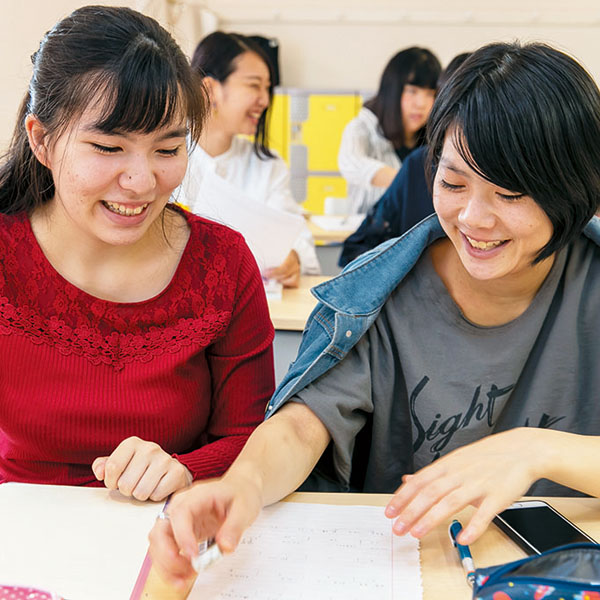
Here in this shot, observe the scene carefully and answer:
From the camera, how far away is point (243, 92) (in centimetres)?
272

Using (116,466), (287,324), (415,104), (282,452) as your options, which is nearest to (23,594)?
(116,466)

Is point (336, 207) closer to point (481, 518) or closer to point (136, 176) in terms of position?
point (136, 176)

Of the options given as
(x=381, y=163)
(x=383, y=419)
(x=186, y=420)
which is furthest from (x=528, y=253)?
(x=381, y=163)

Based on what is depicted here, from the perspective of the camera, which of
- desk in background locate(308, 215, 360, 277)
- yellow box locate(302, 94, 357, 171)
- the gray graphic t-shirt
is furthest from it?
yellow box locate(302, 94, 357, 171)

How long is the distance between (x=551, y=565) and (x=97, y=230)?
0.77 meters

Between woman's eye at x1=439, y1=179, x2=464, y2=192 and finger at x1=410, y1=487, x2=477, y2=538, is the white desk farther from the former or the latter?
woman's eye at x1=439, y1=179, x2=464, y2=192

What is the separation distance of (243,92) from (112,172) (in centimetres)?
176

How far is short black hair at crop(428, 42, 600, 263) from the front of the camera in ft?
3.07

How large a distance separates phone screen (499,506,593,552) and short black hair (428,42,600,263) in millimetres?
394

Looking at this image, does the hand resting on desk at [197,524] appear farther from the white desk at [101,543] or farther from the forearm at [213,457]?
the forearm at [213,457]

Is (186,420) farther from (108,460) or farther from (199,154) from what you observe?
(199,154)

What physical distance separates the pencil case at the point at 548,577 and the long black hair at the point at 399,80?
322 cm

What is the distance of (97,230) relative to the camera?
3.65ft

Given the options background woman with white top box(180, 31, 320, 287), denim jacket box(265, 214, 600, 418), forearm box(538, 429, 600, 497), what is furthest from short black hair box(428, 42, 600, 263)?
background woman with white top box(180, 31, 320, 287)
